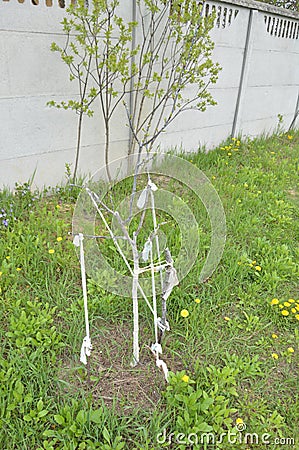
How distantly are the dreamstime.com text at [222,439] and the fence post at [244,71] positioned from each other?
158 inches

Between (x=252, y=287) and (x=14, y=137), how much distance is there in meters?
1.90

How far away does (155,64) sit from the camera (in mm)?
3533

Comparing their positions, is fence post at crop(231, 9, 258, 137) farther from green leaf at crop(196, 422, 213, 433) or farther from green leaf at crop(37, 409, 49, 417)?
Result: green leaf at crop(37, 409, 49, 417)

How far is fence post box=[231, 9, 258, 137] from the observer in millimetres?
4570

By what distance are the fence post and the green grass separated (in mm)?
2432

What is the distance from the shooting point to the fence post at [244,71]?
180 inches

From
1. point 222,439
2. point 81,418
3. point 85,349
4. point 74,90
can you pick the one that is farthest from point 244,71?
point 81,418

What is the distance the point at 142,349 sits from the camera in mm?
1847

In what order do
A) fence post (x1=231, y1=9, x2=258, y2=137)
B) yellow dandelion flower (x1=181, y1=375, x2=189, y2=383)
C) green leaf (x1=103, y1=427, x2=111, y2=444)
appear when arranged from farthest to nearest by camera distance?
fence post (x1=231, y1=9, x2=258, y2=137), yellow dandelion flower (x1=181, y1=375, x2=189, y2=383), green leaf (x1=103, y1=427, x2=111, y2=444)

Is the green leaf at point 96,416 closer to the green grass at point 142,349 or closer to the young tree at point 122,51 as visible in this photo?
the green grass at point 142,349

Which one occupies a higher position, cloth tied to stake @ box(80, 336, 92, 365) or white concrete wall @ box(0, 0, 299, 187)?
white concrete wall @ box(0, 0, 299, 187)

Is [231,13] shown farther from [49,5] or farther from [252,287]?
[252,287]

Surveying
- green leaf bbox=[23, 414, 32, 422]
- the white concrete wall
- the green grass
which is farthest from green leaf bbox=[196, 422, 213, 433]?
the white concrete wall

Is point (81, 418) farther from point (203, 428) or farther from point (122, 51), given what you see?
point (122, 51)
